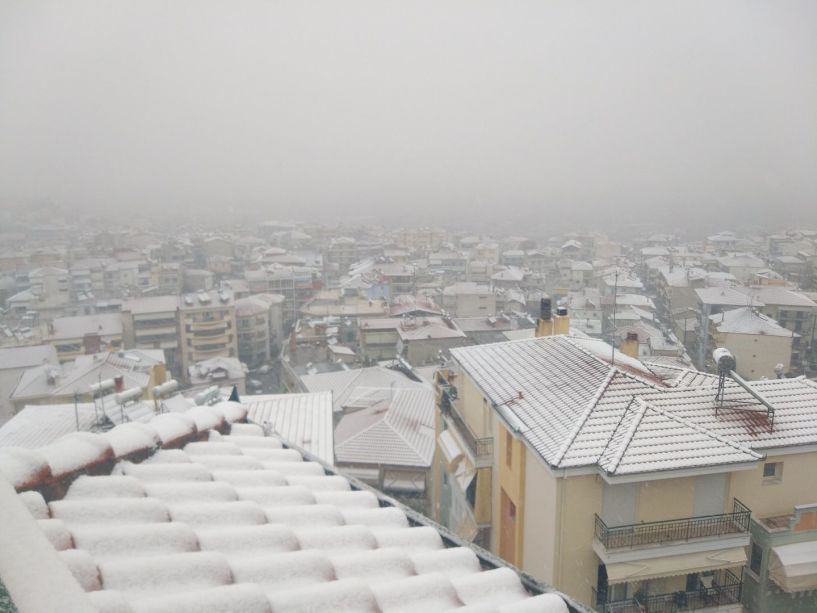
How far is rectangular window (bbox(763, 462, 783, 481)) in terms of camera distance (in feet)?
12.5

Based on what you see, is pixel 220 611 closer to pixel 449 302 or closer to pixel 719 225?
pixel 449 302

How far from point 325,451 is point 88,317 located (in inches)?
661

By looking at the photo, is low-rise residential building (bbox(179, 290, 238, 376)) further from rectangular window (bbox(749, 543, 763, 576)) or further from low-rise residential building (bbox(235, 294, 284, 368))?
rectangular window (bbox(749, 543, 763, 576))

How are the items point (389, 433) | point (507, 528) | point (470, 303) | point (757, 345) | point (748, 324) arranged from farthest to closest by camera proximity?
point (470, 303) → point (748, 324) → point (757, 345) → point (389, 433) → point (507, 528)

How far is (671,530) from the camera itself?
3.47m

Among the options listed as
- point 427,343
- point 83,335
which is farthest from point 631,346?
point 83,335

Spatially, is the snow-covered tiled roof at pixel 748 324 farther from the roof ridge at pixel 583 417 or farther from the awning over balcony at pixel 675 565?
the awning over balcony at pixel 675 565

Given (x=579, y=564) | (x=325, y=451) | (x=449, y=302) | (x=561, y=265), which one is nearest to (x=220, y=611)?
(x=579, y=564)

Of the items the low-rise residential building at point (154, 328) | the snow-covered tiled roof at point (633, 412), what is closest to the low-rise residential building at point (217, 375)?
the low-rise residential building at point (154, 328)

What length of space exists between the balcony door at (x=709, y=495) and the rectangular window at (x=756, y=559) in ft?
1.49

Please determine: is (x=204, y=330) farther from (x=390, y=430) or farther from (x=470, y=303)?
(x=390, y=430)

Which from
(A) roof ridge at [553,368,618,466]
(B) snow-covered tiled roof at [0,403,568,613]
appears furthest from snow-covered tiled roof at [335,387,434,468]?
(B) snow-covered tiled roof at [0,403,568,613]

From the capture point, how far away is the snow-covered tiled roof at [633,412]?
133 inches

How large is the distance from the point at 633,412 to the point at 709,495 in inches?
26.0
